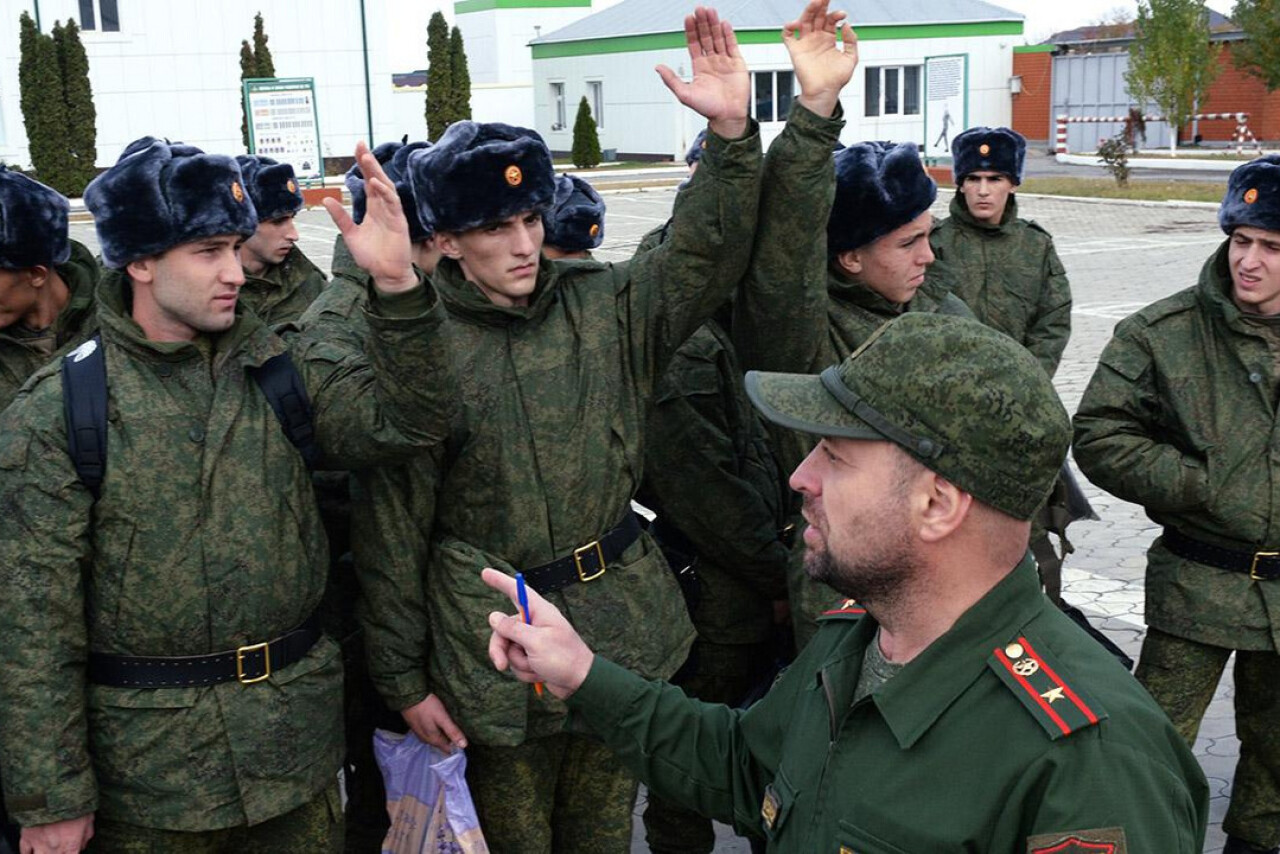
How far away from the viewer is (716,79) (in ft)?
10.4

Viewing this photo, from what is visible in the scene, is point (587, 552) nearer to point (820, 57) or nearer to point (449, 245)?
point (449, 245)

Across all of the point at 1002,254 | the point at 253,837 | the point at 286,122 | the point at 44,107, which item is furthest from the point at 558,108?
the point at 253,837

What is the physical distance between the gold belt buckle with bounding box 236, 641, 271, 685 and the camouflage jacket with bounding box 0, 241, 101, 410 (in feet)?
3.79

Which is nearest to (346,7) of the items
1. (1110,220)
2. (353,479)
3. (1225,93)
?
(1110,220)

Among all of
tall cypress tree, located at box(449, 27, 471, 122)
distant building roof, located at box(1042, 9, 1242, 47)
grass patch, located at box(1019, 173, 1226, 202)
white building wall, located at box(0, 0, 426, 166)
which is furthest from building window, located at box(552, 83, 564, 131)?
grass patch, located at box(1019, 173, 1226, 202)

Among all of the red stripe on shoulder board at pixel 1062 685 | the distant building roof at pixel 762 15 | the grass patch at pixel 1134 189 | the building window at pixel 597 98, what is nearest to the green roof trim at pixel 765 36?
the distant building roof at pixel 762 15

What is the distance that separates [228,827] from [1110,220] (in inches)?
904

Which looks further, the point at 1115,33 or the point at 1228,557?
the point at 1115,33

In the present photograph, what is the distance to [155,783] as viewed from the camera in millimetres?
3113

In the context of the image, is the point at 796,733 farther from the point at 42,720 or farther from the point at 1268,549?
the point at 1268,549

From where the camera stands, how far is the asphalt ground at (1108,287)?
5.48 meters

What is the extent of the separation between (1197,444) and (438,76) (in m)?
34.8

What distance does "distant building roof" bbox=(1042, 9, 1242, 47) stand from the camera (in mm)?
47156

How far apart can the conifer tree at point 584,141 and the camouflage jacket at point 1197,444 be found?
3522 cm
